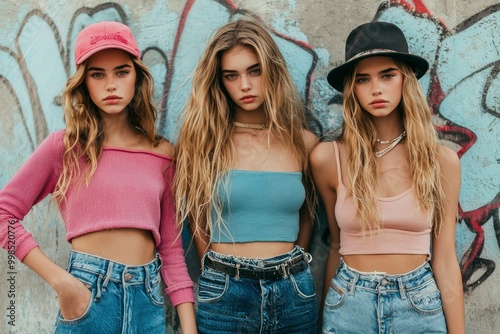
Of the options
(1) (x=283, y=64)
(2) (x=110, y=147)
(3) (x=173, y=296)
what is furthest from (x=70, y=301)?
(1) (x=283, y=64)

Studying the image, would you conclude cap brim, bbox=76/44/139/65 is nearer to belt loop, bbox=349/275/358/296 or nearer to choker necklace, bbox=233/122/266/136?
choker necklace, bbox=233/122/266/136

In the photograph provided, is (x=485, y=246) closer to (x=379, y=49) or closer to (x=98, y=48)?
(x=379, y=49)

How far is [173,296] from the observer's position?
11.4ft

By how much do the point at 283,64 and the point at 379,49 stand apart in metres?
0.60

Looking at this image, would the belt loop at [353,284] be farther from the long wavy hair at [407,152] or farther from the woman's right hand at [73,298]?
the woman's right hand at [73,298]

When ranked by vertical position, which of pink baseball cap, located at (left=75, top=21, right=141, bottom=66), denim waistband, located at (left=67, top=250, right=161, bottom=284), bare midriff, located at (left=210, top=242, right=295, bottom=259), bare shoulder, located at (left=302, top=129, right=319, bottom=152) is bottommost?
denim waistband, located at (left=67, top=250, right=161, bottom=284)

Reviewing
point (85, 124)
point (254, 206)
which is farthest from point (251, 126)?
point (85, 124)

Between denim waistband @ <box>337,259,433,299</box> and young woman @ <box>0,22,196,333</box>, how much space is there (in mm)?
952

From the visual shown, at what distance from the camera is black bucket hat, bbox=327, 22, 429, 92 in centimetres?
334

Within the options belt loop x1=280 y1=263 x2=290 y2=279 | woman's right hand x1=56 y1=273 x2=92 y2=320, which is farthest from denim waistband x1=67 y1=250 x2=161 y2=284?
belt loop x1=280 y1=263 x2=290 y2=279

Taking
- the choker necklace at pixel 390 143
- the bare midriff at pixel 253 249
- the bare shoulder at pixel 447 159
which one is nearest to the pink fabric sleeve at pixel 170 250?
the bare midriff at pixel 253 249

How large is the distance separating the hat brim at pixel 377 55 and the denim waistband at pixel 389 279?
3.70ft

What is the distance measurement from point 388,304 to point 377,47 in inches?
55.9

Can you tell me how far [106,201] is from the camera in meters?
3.26
